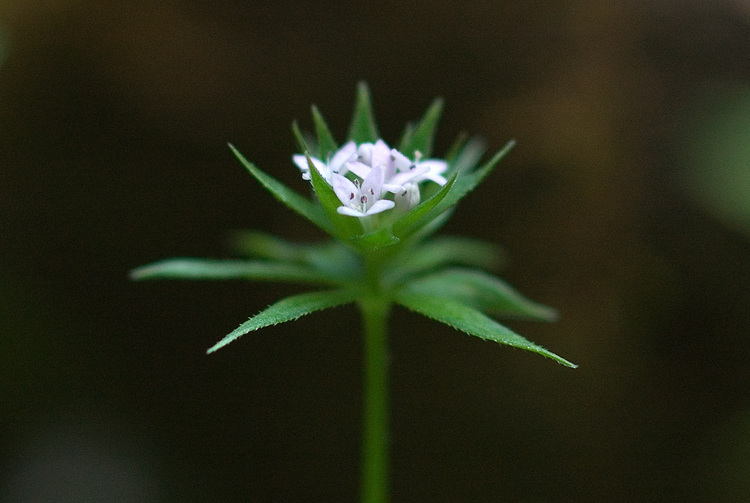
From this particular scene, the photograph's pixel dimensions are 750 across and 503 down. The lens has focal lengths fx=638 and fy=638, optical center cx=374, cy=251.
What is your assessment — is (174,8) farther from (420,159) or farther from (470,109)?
(420,159)

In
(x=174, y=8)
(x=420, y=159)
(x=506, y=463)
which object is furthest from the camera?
(x=506, y=463)

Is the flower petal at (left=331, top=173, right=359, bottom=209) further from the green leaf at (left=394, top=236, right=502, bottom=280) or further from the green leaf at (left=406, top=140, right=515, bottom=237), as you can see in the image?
the green leaf at (left=394, top=236, right=502, bottom=280)

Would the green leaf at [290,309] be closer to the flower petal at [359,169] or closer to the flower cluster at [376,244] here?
the flower cluster at [376,244]

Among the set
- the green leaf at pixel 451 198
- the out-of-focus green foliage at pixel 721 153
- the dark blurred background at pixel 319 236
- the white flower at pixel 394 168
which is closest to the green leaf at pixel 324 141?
the white flower at pixel 394 168

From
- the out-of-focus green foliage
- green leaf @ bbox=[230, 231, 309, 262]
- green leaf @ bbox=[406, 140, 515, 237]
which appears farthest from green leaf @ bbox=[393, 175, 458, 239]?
the out-of-focus green foliage

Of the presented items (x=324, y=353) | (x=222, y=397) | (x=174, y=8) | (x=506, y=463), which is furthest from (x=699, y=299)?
(x=174, y=8)
